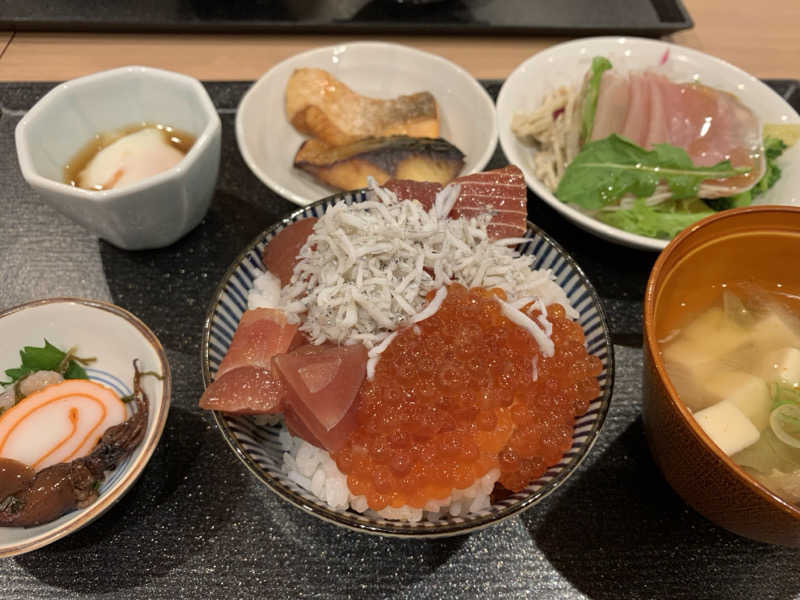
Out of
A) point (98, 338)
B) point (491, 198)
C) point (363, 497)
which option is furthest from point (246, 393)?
point (491, 198)

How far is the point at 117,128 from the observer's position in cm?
182

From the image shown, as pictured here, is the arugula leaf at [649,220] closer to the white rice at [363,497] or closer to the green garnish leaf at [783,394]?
the green garnish leaf at [783,394]

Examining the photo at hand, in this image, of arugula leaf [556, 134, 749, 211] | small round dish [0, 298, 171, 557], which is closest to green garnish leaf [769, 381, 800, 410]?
arugula leaf [556, 134, 749, 211]

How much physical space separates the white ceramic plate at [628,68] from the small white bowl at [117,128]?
98 centimetres

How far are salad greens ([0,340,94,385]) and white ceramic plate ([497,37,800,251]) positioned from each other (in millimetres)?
1393

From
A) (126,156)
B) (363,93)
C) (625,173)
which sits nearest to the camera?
(126,156)

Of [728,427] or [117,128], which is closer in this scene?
[728,427]

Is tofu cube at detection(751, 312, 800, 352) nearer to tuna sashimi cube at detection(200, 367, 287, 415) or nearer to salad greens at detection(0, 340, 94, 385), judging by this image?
tuna sashimi cube at detection(200, 367, 287, 415)

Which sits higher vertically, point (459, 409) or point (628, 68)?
point (628, 68)

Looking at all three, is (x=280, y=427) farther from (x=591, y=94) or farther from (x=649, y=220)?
(x=591, y=94)

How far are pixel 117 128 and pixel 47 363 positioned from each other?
32.0 inches

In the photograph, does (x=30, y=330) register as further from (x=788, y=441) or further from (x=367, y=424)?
(x=788, y=441)

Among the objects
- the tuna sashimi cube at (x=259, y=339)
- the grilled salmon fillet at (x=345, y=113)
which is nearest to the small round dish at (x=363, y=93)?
the grilled salmon fillet at (x=345, y=113)

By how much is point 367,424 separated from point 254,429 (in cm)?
28
